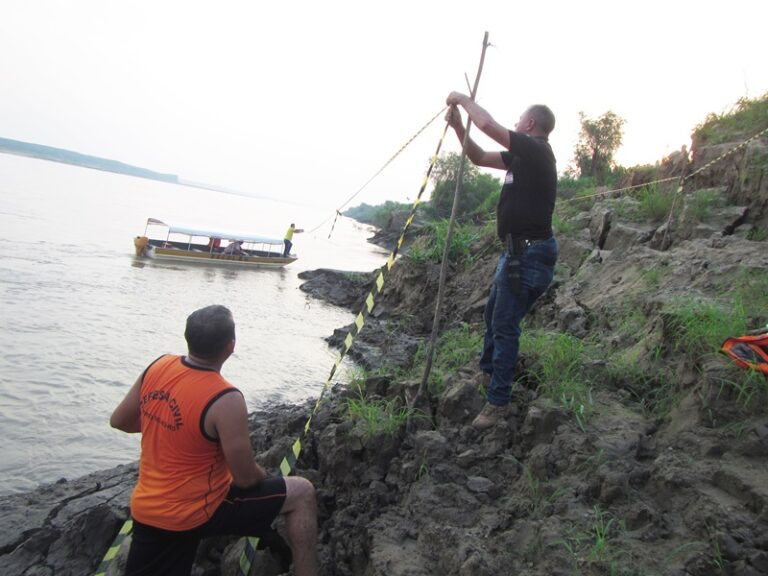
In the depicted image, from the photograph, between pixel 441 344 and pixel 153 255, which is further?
pixel 153 255

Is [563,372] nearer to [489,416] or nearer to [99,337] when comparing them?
[489,416]

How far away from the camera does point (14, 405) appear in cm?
690

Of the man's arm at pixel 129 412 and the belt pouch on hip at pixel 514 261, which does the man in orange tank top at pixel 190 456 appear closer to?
the man's arm at pixel 129 412

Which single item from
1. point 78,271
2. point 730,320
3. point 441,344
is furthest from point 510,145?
point 78,271

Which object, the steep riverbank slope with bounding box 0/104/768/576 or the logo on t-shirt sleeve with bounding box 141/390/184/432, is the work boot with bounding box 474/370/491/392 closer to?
the steep riverbank slope with bounding box 0/104/768/576

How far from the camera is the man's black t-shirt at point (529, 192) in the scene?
3.65 meters

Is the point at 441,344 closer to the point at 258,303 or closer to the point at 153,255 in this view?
the point at 258,303

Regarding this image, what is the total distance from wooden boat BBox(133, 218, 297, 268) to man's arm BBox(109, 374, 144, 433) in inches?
794

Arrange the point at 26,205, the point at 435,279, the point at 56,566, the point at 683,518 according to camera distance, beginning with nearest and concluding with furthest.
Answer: the point at 683,518
the point at 56,566
the point at 435,279
the point at 26,205

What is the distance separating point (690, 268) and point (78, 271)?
1687 centimetres

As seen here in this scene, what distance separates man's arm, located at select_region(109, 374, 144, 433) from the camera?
282 cm

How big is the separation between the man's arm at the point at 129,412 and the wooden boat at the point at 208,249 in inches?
794

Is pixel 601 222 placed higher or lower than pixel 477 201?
lower

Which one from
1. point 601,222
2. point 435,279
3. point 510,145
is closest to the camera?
point 510,145
